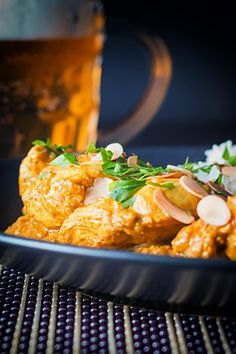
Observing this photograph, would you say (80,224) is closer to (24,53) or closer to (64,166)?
(64,166)

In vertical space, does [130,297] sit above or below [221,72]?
above

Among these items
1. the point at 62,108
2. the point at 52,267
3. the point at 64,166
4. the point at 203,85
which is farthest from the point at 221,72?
the point at 52,267

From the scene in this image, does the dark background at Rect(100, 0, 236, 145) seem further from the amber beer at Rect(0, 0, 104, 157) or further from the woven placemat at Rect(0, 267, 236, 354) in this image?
the woven placemat at Rect(0, 267, 236, 354)

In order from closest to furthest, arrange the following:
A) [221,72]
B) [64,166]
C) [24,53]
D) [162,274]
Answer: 1. [162,274]
2. [64,166]
3. [24,53]
4. [221,72]

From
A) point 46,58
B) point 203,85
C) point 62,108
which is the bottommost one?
point 203,85

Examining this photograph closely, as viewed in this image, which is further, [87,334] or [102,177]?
[102,177]

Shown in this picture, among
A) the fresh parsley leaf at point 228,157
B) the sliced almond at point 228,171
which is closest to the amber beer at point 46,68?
the fresh parsley leaf at point 228,157

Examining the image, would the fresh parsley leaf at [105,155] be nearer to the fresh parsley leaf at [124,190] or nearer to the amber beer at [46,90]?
the fresh parsley leaf at [124,190]

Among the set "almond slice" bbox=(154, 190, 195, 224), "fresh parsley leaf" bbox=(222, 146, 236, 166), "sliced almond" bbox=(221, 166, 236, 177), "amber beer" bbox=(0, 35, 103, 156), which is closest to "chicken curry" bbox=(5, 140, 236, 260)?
"almond slice" bbox=(154, 190, 195, 224)
